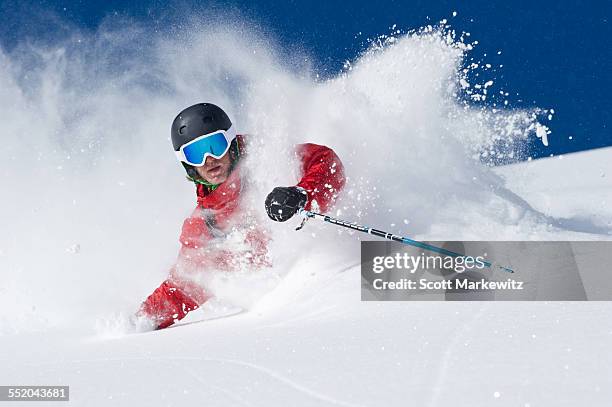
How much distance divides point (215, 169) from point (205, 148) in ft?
0.62

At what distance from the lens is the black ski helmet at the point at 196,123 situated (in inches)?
149

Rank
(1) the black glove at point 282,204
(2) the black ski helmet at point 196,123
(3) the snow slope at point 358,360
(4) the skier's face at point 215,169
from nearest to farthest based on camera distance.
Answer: (3) the snow slope at point 358,360
(1) the black glove at point 282,204
(2) the black ski helmet at point 196,123
(4) the skier's face at point 215,169

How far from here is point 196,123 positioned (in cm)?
379

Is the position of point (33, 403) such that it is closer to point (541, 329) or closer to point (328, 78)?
point (541, 329)

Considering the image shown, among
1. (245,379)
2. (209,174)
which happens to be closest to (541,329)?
(245,379)

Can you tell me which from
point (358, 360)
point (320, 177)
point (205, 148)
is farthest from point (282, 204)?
point (358, 360)

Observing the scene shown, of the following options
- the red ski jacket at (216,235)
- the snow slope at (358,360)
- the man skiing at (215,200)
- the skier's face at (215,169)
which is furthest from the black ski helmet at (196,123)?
the snow slope at (358,360)

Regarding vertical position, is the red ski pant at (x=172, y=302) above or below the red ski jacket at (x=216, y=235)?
below

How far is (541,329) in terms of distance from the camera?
221 cm

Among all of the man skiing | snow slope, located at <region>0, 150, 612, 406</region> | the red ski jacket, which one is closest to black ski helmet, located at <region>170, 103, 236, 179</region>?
the man skiing

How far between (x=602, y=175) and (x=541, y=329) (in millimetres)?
5652

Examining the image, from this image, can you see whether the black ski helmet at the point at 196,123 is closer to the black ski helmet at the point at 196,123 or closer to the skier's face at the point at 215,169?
the black ski helmet at the point at 196,123

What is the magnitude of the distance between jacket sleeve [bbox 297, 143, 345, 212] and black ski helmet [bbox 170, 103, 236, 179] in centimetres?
55

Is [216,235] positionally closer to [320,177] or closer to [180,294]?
[180,294]
